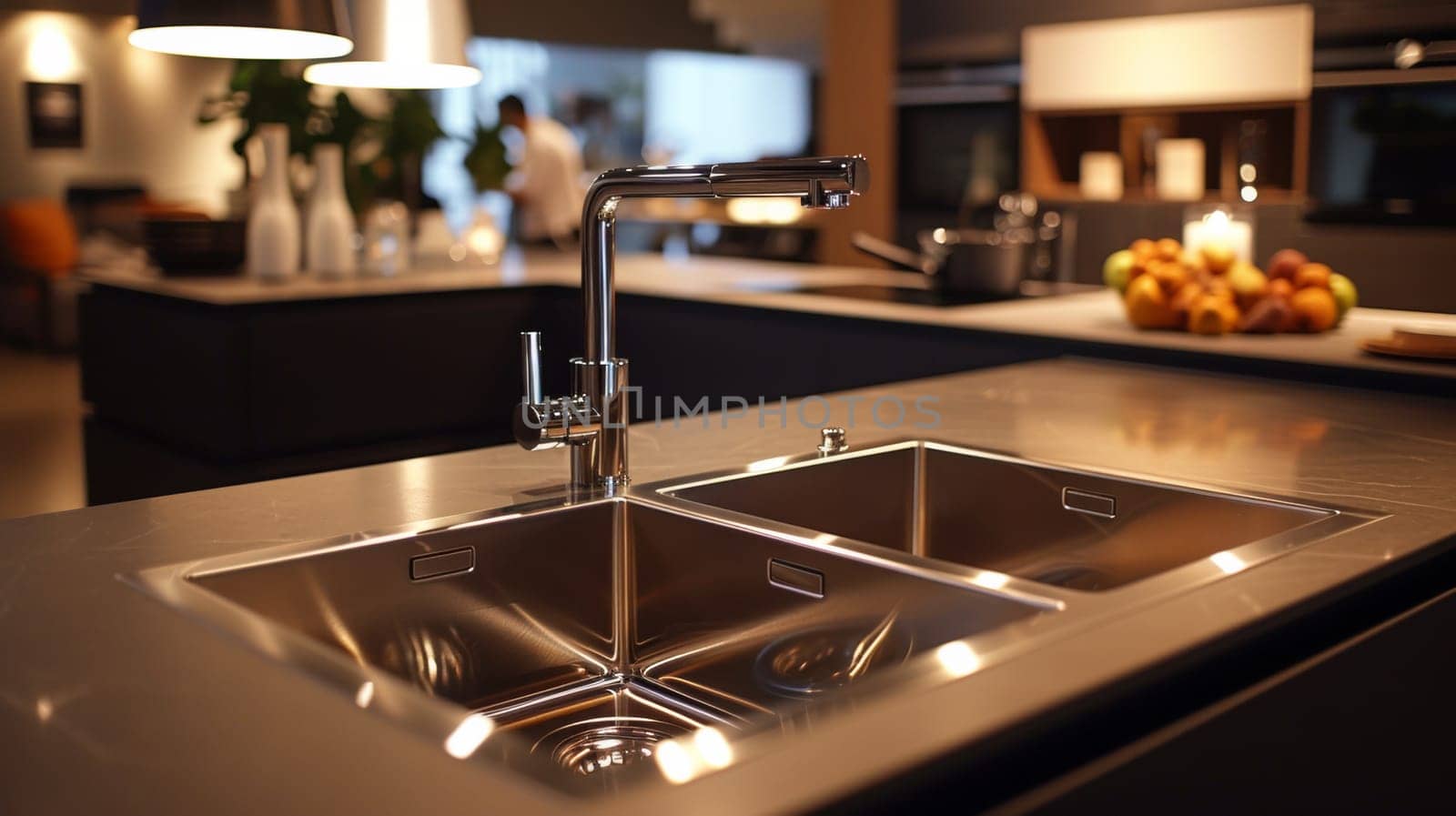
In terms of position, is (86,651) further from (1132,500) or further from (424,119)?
(424,119)

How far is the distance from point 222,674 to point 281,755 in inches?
5.6

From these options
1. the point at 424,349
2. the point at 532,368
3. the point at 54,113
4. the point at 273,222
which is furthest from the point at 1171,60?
the point at 54,113

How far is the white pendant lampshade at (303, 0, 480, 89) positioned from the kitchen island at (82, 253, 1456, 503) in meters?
0.90

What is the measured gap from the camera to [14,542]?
114 centimetres

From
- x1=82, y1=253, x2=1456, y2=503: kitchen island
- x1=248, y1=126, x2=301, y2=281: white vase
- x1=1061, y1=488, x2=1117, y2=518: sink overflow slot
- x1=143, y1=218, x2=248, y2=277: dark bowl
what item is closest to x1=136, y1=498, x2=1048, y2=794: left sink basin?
x1=1061, y1=488, x2=1117, y2=518: sink overflow slot

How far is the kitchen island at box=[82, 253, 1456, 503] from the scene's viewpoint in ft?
8.80

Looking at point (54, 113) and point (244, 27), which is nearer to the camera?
point (244, 27)

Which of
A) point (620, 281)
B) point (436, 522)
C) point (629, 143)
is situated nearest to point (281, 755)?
point (436, 522)

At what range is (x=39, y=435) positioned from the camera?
20.5 feet

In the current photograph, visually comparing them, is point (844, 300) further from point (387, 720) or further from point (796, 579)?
point (387, 720)

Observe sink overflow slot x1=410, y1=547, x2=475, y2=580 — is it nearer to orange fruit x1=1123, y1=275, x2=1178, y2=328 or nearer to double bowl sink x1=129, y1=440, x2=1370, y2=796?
double bowl sink x1=129, y1=440, x2=1370, y2=796

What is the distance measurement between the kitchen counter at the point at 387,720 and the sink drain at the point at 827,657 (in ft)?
0.82

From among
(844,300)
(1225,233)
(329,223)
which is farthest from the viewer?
(329,223)

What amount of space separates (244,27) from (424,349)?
1.83 meters
